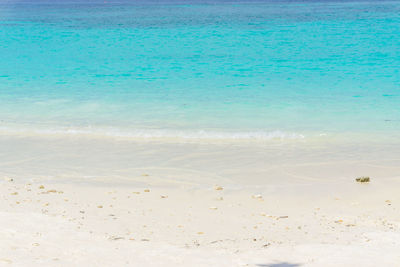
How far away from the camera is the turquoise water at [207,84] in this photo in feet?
41.8

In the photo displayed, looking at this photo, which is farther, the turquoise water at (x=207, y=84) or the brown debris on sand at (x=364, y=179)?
the turquoise water at (x=207, y=84)

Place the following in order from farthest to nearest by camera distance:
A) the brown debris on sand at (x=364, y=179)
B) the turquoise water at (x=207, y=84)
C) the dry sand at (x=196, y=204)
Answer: the turquoise water at (x=207, y=84) → the brown debris on sand at (x=364, y=179) → the dry sand at (x=196, y=204)

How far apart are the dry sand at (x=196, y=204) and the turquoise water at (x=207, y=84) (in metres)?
1.71

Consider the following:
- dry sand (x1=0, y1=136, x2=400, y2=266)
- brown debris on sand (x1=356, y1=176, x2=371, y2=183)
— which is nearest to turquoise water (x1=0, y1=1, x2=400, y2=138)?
dry sand (x1=0, y1=136, x2=400, y2=266)

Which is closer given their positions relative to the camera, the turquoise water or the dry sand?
the dry sand

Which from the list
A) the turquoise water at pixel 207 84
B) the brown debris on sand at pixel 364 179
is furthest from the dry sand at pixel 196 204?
the turquoise water at pixel 207 84

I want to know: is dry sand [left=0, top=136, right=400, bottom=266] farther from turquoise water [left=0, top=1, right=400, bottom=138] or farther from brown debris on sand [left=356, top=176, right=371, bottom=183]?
turquoise water [left=0, top=1, right=400, bottom=138]

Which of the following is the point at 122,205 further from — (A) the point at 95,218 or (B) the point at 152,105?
(B) the point at 152,105

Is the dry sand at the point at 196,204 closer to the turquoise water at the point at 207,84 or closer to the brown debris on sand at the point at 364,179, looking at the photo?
the brown debris on sand at the point at 364,179

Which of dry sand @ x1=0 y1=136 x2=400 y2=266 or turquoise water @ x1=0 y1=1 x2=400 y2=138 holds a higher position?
turquoise water @ x1=0 y1=1 x2=400 y2=138

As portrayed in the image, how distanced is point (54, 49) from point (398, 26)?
23.8m

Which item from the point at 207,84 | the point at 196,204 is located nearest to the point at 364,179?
the point at 196,204

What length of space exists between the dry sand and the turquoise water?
1710mm

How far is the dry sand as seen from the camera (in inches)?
212
